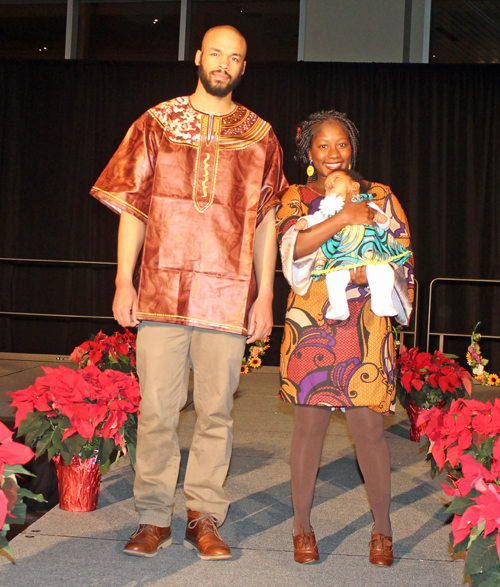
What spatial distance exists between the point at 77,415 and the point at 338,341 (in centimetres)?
91

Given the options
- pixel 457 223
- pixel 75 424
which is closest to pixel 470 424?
pixel 75 424

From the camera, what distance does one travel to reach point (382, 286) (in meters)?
1.87

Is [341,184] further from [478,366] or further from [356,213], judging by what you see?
[478,366]

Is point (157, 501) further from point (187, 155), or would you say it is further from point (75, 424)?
point (187, 155)

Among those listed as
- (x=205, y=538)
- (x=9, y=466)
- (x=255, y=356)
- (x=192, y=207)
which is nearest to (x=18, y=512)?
(x=9, y=466)

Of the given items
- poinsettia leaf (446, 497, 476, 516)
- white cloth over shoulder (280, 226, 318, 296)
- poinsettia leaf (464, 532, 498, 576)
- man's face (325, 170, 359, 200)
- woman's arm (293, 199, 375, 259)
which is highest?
man's face (325, 170, 359, 200)

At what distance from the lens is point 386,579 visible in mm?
1810

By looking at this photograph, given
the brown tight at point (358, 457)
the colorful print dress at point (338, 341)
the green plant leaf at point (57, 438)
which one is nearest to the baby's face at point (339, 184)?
the colorful print dress at point (338, 341)

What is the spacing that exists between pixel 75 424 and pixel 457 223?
201 inches

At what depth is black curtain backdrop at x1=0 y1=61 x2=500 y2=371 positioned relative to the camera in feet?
21.2

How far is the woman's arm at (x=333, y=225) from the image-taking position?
1.86 m

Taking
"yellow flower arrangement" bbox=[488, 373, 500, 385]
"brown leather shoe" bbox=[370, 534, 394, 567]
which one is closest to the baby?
"brown leather shoe" bbox=[370, 534, 394, 567]

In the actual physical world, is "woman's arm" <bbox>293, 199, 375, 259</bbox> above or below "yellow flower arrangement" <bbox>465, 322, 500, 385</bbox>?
above

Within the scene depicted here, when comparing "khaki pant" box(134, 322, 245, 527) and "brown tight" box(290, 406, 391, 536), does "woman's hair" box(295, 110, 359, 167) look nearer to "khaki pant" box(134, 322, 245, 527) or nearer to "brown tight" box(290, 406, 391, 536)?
"khaki pant" box(134, 322, 245, 527)
